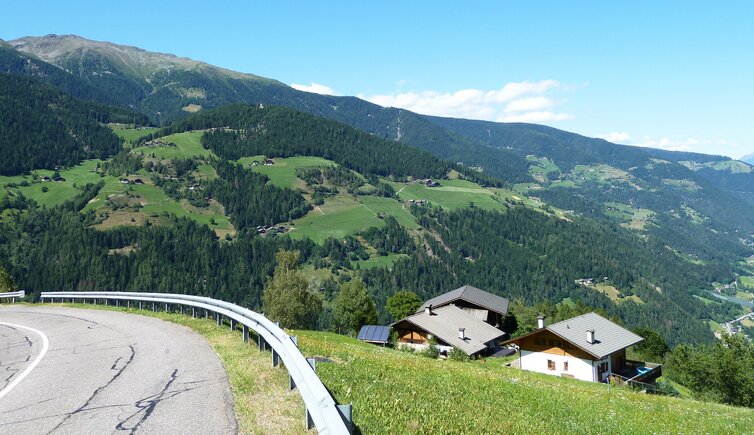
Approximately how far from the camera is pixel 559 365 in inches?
2370

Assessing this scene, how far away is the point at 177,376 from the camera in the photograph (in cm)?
1266

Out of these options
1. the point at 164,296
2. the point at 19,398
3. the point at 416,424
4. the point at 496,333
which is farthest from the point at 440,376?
the point at 496,333

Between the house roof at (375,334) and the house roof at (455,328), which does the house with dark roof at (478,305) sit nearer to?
the house roof at (455,328)

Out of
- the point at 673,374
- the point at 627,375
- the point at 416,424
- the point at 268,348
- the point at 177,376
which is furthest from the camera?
the point at 673,374

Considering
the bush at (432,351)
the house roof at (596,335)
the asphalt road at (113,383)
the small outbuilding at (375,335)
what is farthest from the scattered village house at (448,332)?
the asphalt road at (113,383)

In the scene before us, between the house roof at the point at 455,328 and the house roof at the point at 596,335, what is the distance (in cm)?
1175

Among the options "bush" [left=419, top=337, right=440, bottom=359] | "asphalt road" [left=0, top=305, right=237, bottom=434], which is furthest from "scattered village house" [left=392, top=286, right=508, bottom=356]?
"asphalt road" [left=0, top=305, right=237, bottom=434]

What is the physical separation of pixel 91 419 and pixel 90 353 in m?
7.82

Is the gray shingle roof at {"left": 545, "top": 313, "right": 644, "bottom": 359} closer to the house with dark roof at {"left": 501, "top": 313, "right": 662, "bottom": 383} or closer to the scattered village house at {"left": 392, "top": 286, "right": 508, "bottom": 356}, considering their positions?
the house with dark roof at {"left": 501, "top": 313, "right": 662, "bottom": 383}

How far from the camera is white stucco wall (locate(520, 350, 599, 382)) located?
57.6m

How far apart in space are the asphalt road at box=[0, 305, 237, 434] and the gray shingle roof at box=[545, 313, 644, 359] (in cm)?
5080

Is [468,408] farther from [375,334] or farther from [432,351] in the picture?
[375,334]

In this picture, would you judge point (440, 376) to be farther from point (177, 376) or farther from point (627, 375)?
point (627, 375)

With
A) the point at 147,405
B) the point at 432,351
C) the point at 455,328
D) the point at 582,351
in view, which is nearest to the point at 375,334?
the point at 455,328
